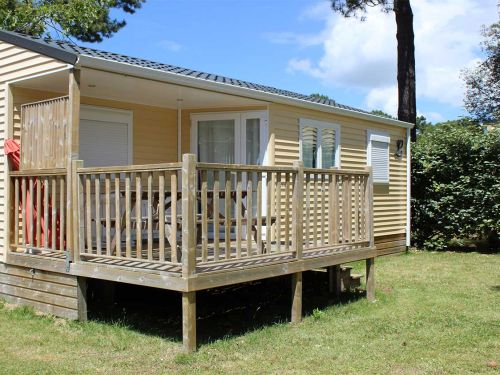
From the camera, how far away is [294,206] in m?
6.20

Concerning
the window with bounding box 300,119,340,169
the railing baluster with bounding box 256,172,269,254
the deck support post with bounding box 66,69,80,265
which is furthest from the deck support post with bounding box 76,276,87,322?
the window with bounding box 300,119,340,169

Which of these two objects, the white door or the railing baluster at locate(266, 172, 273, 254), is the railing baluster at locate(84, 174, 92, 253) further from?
the white door

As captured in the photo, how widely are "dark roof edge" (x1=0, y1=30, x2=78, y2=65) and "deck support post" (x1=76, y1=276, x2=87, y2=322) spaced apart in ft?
7.40

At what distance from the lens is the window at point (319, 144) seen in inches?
373

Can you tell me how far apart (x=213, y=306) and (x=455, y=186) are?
7.38m

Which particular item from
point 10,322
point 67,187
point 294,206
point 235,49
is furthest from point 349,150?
point 235,49

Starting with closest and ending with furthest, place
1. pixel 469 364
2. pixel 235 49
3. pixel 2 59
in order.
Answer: pixel 469 364
pixel 2 59
pixel 235 49

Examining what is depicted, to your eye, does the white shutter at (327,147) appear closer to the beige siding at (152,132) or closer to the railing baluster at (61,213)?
the beige siding at (152,132)

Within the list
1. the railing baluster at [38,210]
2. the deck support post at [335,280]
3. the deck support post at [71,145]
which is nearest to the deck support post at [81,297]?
the deck support post at [71,145]

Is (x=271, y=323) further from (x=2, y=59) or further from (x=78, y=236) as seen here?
(x=2, y=59)

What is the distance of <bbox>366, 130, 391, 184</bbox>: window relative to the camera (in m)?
11.2

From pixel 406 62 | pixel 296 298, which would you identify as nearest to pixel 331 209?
pixel 296 298

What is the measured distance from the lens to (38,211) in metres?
6.34

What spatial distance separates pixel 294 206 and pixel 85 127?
3.47 meters
